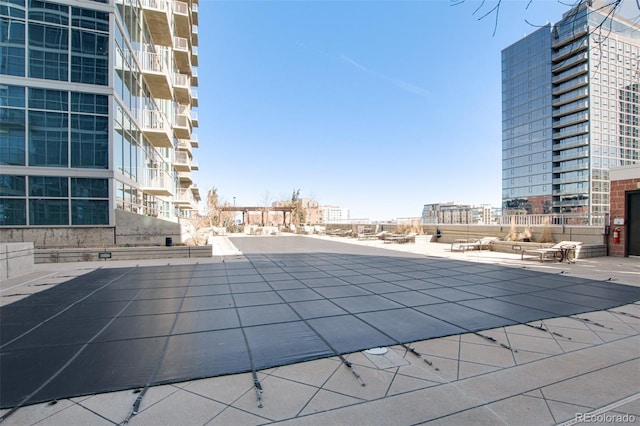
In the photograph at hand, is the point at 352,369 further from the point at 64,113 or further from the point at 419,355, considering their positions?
the point at 64,113

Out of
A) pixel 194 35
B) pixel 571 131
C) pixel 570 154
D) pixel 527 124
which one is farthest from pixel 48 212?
pixel 527 124

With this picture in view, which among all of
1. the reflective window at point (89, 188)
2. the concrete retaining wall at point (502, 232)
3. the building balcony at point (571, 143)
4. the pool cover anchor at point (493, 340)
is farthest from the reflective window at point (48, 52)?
the building balcony at point (571, 143)

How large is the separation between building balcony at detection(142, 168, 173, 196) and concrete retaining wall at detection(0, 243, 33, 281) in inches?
362

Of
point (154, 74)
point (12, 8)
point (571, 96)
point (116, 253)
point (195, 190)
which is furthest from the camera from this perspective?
point (571, 96)

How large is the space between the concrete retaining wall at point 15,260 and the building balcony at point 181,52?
22.0 m

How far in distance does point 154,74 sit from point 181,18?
34.2 ft

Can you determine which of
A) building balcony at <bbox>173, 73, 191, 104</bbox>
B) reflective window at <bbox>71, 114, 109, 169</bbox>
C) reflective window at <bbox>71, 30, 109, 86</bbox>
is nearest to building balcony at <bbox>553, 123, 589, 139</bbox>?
building balcony at <bbox>173, 73, 191, 104</bbox>

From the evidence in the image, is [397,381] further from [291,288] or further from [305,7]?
[305,7]

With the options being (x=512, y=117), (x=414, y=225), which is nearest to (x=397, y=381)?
(x=414, y=225)

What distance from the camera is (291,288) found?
7059 millimetres

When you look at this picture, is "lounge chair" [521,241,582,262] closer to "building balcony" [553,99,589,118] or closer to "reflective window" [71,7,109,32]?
"reflective window" [71,7,109,32]

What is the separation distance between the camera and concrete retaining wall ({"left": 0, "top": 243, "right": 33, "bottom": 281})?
7852 mm

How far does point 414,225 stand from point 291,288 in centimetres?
1750

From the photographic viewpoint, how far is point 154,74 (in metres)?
17.8
